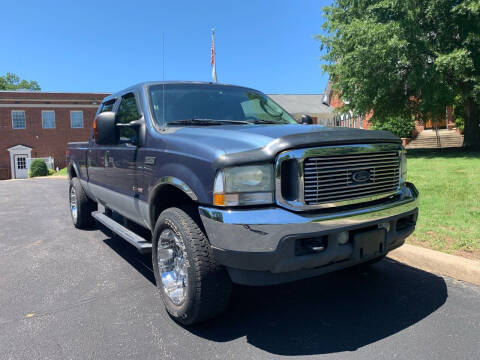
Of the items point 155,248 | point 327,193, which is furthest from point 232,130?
A: point 155,248

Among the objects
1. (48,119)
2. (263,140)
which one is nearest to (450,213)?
(263,140)

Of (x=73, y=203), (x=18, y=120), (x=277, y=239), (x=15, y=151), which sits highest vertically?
(x=18, y=120)

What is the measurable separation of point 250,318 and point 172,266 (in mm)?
749

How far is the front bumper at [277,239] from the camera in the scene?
2367 millimetres

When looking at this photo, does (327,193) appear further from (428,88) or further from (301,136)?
(428,88)

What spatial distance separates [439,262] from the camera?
3838mm

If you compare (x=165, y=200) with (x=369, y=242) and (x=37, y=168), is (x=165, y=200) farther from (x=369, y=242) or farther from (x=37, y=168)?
(x=37, y=168)

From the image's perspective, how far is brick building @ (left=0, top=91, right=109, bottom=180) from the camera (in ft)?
117

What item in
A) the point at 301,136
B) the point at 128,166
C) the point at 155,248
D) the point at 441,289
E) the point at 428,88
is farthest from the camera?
the point at 428,88

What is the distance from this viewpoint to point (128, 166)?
151 inches

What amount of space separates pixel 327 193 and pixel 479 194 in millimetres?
5151

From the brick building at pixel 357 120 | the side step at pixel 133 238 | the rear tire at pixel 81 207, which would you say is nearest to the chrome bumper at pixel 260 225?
the side step at pixel 133 238

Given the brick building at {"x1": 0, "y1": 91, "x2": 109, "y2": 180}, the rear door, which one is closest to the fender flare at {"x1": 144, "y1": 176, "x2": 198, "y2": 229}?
the rear door

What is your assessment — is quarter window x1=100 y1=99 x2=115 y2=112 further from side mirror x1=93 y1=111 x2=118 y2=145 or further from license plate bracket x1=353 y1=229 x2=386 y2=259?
license plate bracket x1=353 y1=229 x2=386 y2=259
